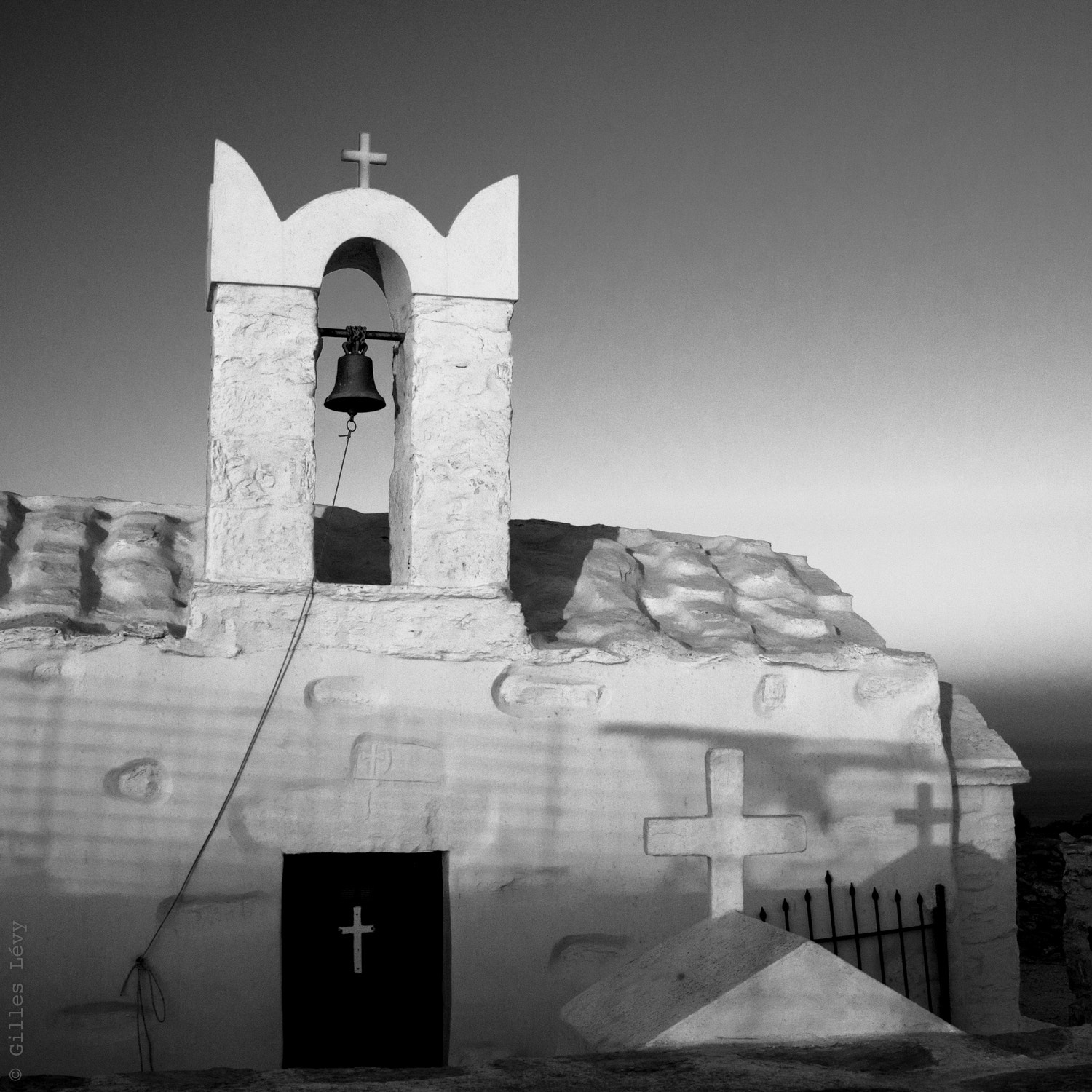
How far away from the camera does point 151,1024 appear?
186 inches

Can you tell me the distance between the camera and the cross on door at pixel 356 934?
16.4 feet

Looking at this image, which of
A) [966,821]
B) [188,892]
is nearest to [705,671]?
[966,821]

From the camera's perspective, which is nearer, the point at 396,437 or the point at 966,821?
the point at 396,437

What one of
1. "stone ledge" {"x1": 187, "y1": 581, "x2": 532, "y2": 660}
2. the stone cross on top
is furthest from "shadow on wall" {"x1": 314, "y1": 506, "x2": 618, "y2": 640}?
the stone cross on top

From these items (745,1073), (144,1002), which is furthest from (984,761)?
(144,1002)

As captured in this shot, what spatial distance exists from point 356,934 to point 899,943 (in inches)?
94.8

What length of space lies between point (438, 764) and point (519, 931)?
2.43 feet

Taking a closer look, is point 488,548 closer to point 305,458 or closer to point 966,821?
point 305,458

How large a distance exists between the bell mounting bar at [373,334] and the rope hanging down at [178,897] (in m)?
1.20

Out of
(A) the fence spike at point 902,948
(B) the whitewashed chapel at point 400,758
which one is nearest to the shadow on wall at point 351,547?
(B) the whitewashed chapel at point 400,758

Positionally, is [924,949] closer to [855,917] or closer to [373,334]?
[855,917]

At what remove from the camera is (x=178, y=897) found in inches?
189

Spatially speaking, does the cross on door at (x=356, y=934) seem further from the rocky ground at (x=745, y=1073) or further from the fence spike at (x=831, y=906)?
the fence spike at (x=831, y=906)

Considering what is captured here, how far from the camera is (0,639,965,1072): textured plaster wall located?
4.72 m
